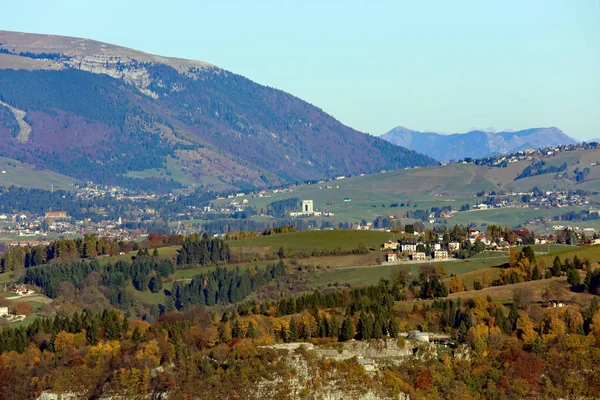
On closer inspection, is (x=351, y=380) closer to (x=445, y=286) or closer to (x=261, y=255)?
(x=445, y=286)

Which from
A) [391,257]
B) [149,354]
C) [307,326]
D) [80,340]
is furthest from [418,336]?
[391,257]

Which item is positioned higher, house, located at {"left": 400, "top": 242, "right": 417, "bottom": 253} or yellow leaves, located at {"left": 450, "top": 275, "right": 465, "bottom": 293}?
house, located at {"left": 400, "top": 242, "right": 417, "bottom": 253}

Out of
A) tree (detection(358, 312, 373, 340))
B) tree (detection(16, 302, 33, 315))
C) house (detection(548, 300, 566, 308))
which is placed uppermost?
house (detection(548, 300, 566, 308))

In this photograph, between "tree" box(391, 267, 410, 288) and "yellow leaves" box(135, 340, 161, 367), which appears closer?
"yellow leaves" box(135, 340, 161, 367)

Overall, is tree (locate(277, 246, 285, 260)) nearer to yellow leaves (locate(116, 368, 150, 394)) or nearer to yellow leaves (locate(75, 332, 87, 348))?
yellow leaves (locate(75, 332, 87, 348))

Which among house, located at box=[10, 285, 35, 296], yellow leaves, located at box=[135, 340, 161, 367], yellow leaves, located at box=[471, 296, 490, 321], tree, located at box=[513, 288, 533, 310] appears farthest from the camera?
house, located at box=[10, 285, 35, 296]

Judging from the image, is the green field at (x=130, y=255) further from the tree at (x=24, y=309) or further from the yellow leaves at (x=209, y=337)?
the yellow leaves at (x=209, y=337)

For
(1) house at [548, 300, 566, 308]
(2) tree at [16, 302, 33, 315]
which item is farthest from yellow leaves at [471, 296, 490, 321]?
(2) tree at [16, 302, 33, 315]
